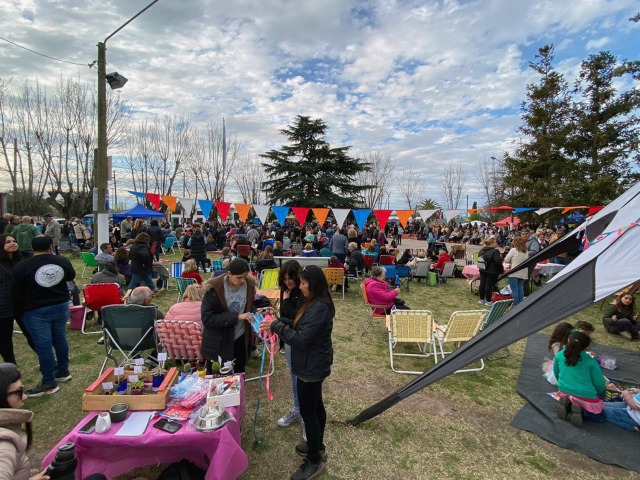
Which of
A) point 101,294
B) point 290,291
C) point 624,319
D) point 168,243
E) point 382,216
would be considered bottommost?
point 624,319

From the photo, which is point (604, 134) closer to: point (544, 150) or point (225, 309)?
point (544, 150)

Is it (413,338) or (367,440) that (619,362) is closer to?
(413,338)

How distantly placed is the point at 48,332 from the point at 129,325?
0.75 m

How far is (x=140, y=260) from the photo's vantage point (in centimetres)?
667

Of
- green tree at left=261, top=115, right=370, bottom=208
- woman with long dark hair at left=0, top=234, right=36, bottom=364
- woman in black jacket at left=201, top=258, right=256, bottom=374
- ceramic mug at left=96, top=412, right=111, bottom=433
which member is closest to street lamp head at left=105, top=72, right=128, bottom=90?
woman with long dark hair at left=0, top=234, right=36, bottom=364

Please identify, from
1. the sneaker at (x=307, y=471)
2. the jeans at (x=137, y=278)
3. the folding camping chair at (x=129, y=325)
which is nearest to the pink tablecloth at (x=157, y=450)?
the sneaker at (x=307, y=471)

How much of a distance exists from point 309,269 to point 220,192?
118 ft

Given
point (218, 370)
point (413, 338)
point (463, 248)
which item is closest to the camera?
point (218, 370)

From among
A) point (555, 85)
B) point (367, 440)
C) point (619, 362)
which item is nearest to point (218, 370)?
point (367, 440)

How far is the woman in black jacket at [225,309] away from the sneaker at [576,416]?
3.34 metres

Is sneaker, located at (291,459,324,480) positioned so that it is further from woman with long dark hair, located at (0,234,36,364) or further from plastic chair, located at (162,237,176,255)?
plastic chair, located at (162,237,176,255)

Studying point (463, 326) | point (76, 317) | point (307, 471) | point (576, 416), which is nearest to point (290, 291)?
point (307, 471)

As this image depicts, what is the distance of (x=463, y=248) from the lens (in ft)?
45.4

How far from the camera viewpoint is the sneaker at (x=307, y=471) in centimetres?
253
